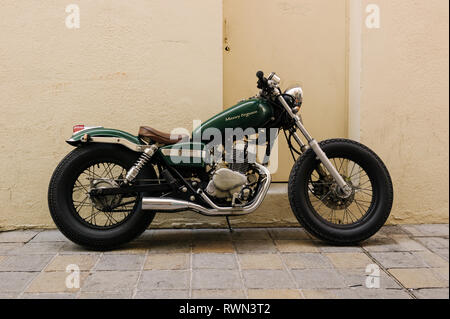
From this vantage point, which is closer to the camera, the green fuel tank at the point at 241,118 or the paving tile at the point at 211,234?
the green fuel tank at the point at 241,118

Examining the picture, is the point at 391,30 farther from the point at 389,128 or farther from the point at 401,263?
the point at 401,263

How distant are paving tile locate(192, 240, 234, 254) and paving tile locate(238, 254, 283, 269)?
20 cm

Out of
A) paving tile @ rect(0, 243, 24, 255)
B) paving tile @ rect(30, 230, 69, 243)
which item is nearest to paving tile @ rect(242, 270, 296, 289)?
paving tile @ rect(30, 230, 69, 243)

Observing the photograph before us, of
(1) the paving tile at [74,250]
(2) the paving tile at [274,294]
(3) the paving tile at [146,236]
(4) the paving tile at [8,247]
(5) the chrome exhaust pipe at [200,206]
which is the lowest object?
(2) the paving tile at [274,294]

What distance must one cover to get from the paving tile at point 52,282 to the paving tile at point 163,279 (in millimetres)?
Answer: 423

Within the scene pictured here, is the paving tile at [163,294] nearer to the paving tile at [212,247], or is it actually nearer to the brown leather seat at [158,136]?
the paving tile at [212,247]

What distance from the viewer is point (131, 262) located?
3809 mm

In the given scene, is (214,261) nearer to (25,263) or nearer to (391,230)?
(25,263)

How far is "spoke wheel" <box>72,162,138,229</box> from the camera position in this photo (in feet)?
13.5

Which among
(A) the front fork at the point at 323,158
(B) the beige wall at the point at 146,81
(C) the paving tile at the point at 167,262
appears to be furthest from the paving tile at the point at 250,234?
(A) the front fork at the point at 323,158

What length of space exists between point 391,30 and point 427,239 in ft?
6.53

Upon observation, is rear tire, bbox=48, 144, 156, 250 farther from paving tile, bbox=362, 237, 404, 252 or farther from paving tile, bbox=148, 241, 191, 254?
paving tile, bbox=362, 237, 404, 252

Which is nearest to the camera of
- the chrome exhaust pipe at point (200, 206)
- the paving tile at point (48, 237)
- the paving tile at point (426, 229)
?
the chrome exhaust pipe at point (200, 206)

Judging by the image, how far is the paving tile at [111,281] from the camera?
3.29 meters
